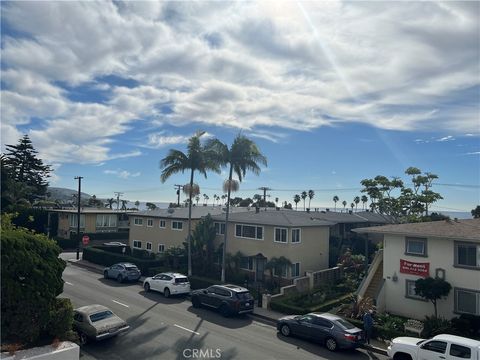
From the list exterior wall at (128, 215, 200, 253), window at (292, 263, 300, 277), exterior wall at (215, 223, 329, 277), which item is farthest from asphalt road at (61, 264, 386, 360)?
exterior wall at (128, 215, 200, 253)

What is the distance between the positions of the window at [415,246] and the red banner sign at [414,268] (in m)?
0.61

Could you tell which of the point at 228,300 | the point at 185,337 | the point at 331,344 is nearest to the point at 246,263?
the point at 228,300

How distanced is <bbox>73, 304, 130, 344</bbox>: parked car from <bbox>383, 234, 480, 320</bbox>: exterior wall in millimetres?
16724

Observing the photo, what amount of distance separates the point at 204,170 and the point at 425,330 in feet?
71.5

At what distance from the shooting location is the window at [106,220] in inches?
2432

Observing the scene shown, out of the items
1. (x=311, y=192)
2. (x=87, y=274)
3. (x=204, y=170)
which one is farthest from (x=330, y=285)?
(x=311, y=192)

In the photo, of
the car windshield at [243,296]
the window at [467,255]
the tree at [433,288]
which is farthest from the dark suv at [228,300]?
the window at [467,255]

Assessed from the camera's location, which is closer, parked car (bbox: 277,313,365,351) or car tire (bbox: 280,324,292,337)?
parked car (bbox: 277,313,365,351)

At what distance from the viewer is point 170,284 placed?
1117 inches

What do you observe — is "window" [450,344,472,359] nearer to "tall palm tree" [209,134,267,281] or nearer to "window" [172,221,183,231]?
"tall palm tree" [209,134,267,281]

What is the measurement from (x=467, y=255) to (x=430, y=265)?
214 cm

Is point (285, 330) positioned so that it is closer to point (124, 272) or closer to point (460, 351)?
point (460, 351)

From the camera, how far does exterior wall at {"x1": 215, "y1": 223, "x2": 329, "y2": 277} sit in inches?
1294

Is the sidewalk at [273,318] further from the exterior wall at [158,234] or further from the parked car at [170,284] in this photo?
the exterior wall at [158,234]
